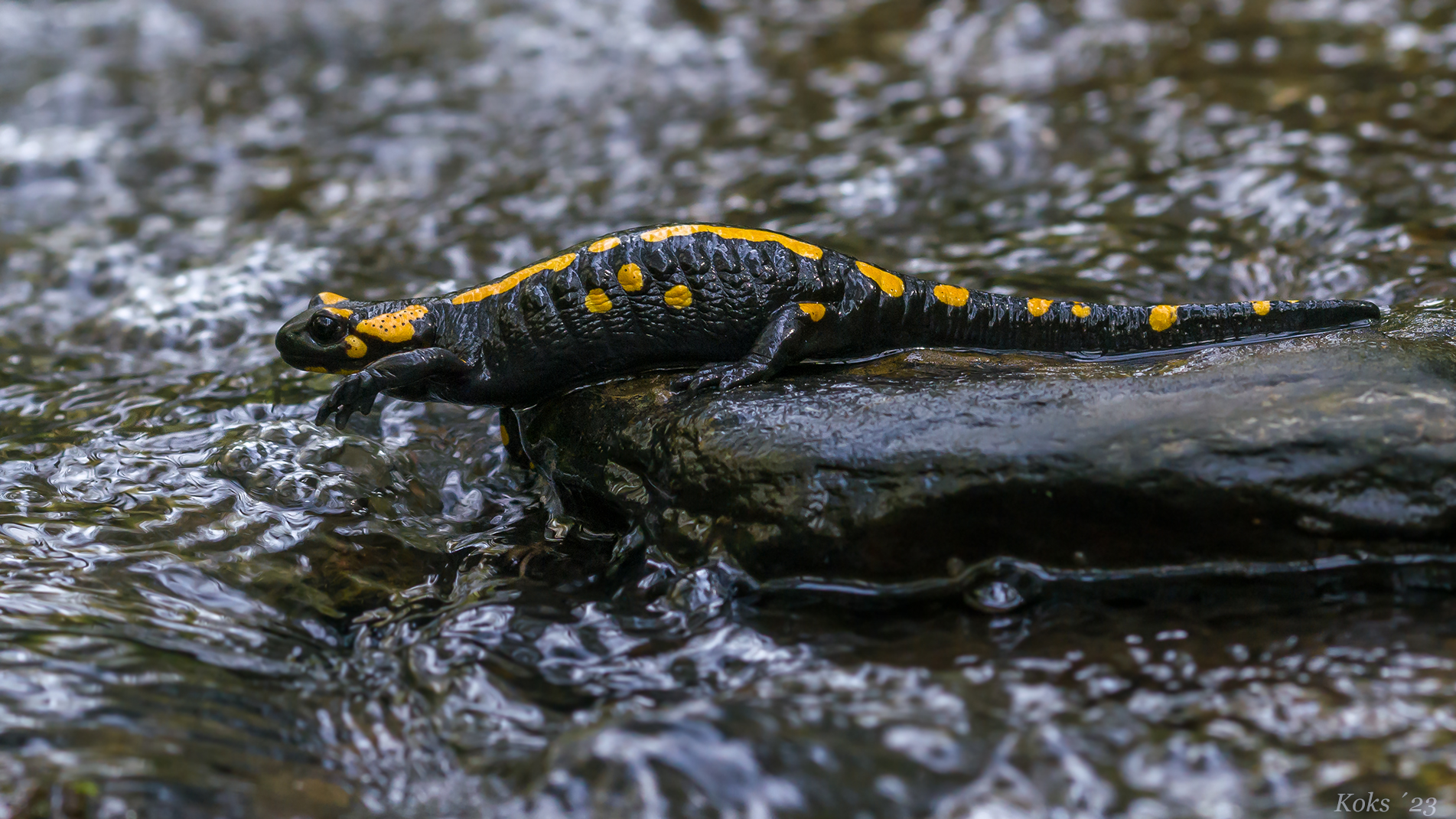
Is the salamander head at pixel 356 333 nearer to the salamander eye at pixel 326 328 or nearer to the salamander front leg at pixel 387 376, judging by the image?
the salamander eye at pixel 326 328

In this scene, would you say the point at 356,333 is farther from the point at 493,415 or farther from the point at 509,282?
the point at 493,415

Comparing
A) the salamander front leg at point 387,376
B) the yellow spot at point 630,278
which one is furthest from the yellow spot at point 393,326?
the yellow spot at point 630,278

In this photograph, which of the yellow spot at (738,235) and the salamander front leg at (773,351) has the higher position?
the yellow spot at (738,235)

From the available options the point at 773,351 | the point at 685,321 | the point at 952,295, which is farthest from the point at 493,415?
the point at 952,295

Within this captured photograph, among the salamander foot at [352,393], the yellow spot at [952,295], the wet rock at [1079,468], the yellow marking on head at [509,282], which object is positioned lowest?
the wet rock at [1079,468]

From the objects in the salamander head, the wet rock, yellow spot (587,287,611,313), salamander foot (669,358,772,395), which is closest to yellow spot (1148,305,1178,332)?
the wet rock

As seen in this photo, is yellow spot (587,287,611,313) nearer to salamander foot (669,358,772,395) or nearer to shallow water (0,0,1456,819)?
salamander foot (669,358,772,395)
